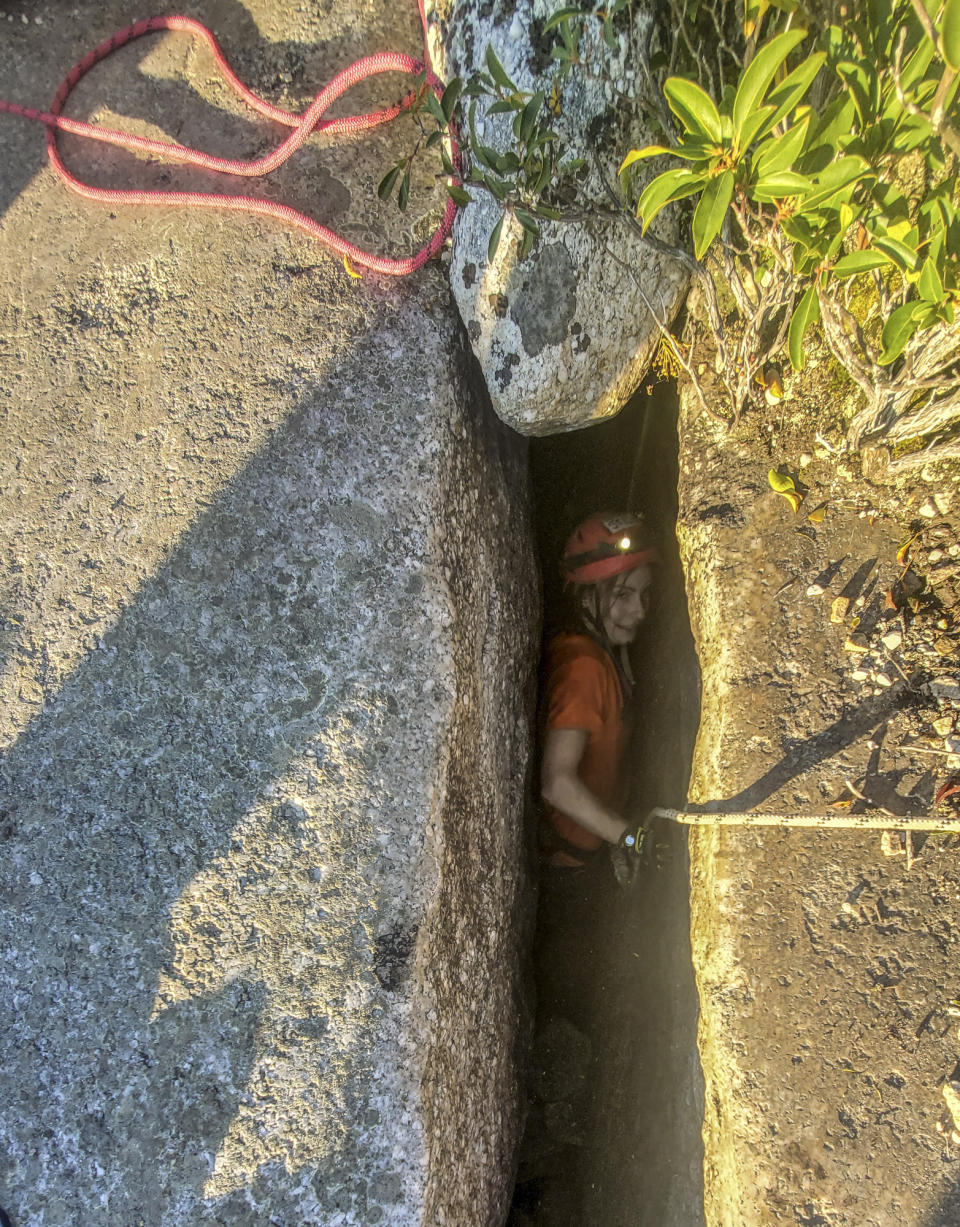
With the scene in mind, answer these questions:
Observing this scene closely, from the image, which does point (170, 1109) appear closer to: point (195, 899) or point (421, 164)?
point (195, 899)

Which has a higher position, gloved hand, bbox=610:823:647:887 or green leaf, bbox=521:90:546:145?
green leaf, bbox=521:90:546:145

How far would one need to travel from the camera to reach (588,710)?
8.18ft

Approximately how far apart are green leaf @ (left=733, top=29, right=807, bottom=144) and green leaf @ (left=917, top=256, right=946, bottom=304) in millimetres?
345

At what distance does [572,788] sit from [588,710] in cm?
26

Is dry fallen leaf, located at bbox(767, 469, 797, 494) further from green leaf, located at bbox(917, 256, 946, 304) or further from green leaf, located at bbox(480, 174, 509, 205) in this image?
green leaf, located at bbox(480, 174, 509, 205)

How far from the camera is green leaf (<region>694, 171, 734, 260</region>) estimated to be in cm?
107

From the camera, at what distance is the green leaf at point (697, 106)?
1.07 metres

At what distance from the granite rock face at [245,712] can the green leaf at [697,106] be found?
94cm

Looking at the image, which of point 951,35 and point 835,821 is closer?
point 951,35

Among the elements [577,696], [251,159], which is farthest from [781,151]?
[577,696]

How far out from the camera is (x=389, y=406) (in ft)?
6.24

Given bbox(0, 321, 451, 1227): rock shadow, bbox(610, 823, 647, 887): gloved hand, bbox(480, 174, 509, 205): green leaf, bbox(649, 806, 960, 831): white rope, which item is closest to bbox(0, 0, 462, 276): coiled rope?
bbox(0, 321, 451, 1227): rock shadow

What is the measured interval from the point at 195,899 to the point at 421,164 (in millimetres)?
1941

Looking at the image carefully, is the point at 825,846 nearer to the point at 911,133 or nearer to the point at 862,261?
the point at 862,261
